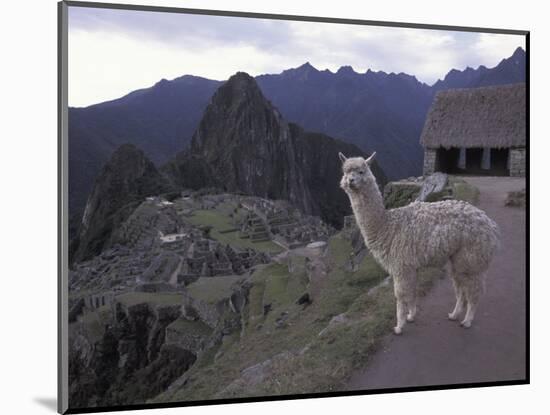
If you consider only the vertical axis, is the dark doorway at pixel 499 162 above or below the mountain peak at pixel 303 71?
below

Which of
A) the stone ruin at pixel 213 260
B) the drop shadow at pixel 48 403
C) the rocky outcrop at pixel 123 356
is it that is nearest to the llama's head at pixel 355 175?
the rocky outcrop at pixel 123 356

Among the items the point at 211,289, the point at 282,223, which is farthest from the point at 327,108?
the point at 211,289

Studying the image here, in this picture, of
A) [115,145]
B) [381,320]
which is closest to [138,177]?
[115,145]

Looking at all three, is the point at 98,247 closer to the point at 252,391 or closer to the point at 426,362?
the point at 252,391

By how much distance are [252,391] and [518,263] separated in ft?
9.81

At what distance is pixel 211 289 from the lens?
7965mm

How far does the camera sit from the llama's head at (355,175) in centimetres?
432

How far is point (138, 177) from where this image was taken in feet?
19.7

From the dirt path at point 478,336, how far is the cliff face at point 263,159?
1325 millimetres

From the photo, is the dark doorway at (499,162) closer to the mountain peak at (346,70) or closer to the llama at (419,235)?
the llama at (419,235)

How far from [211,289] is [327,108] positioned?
3.49 meters

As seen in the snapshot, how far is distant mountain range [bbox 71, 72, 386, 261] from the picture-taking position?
17.6 ft

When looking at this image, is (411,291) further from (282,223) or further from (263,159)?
(263,159)

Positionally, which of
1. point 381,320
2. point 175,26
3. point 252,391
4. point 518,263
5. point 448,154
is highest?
point 175,26
